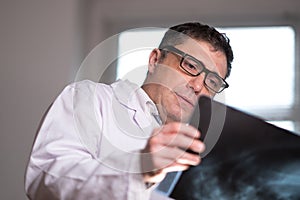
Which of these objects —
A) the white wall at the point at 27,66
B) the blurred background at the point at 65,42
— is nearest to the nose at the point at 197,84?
the blurred background at the point at 65,42

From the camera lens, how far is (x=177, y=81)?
27.6 inches

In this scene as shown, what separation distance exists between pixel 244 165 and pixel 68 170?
0.70 ft

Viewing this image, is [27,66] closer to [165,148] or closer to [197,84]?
[197,84]

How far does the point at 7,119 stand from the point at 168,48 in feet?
1.49

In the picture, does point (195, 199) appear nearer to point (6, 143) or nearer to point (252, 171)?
point (252, 171)

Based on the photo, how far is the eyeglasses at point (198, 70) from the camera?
0.70 meters

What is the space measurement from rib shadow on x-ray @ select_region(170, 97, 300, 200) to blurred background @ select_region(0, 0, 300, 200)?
1.52 feet

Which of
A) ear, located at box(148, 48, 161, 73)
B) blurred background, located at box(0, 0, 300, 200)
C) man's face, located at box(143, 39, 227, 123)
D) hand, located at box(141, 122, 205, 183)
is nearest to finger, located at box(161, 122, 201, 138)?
hand, located at box(141, 122, 205, 183)

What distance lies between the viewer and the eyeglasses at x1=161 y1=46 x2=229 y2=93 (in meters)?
0.70

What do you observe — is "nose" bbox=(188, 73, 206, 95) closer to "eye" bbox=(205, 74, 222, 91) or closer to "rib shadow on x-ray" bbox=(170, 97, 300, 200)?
"eye" bbox=(205, 74, 222, 91)

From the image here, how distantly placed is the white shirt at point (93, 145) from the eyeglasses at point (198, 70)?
8cm

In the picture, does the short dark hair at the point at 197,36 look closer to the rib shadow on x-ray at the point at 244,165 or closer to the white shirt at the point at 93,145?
the white shirt at the point at 93,145

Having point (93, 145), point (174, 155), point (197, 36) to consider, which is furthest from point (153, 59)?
point (174, 155)

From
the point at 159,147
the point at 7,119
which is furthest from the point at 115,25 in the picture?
the point at 159,147
